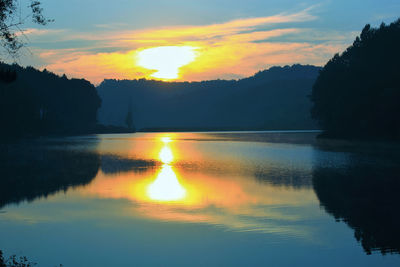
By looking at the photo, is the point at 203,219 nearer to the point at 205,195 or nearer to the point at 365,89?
the point at 205,195

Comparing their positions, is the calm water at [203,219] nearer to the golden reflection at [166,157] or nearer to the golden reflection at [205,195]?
the golden reflection at [205,195]

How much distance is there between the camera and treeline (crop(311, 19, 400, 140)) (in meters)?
85.8

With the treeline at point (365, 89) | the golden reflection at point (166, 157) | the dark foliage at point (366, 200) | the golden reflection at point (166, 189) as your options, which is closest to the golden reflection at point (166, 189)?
the golden reflection at point (166, 189)

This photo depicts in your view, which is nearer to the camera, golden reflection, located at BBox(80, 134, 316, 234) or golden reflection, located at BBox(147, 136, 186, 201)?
golden reflection, located at BBox(80, 134, 316, 234)

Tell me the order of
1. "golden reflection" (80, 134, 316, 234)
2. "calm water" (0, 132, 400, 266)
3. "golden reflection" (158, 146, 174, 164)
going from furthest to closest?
"golden reflection" (158, 146, 174, 164)
"golden reflection" (80, 134, 316, 234)
"calm water" (0, 132, 400, 266)

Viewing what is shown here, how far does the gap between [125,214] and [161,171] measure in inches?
827

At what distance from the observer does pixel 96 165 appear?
48.4 meters

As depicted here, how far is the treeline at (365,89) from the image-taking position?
85812 millimetres

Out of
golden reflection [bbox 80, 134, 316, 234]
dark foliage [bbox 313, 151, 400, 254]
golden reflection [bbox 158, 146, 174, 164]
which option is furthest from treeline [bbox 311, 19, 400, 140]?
golden reflection [bbox 80, 134, 316, 234]

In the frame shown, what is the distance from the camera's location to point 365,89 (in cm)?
9300

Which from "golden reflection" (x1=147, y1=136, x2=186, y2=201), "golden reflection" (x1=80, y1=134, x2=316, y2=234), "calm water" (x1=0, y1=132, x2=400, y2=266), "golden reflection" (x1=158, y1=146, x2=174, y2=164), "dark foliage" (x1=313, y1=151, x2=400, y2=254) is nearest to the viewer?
"calm water" (x1=0, y1=132, x2=400, y2=266)

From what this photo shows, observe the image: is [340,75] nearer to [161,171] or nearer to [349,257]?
[161,171]

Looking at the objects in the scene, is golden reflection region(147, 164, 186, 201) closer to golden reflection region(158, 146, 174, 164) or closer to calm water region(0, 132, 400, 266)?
calm water region(0, 132, 400, 266)

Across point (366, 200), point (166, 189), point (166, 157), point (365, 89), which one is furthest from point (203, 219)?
point (365, 89)
